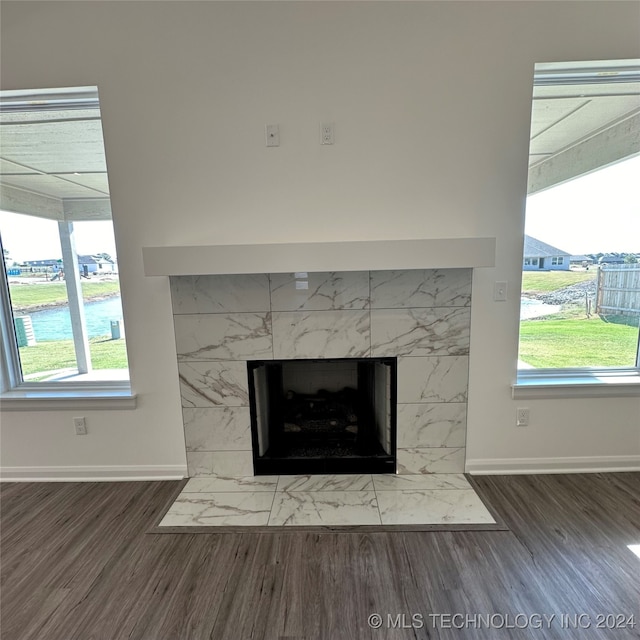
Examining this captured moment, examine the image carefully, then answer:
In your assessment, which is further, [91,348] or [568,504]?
[91,348]

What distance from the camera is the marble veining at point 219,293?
2.09m

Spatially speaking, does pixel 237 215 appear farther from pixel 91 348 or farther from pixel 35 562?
pixel 35 562

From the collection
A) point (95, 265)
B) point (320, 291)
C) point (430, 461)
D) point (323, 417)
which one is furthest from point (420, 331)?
point (95, 265)

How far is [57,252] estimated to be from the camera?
7.46ft

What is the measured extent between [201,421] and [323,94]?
2.09 m

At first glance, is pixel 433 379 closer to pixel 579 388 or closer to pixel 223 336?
pixel 579 388

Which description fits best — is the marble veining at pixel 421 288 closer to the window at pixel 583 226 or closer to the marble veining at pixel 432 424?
the window at pixel 583 226

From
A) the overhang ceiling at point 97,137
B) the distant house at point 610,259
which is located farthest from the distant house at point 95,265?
the distant house at point 610,259

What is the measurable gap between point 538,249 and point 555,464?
1.39 m

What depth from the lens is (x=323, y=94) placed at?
1924 mm

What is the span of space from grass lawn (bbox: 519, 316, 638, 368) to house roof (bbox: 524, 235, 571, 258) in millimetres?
414

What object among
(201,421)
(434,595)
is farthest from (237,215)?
(434,595)

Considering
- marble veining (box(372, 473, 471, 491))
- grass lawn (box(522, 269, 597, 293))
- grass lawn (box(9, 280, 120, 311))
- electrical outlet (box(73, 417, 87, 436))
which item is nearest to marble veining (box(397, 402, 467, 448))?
marble veining (box(372, 473, 471, 491))

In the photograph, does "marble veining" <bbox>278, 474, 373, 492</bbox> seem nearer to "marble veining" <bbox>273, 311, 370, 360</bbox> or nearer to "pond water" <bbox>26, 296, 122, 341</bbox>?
"marble veining" <bbox>273, 311, 370, 360</bbox>
